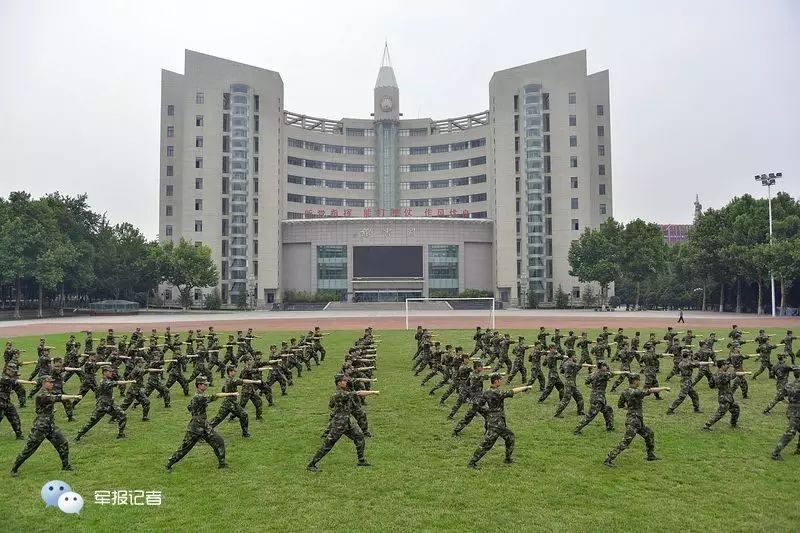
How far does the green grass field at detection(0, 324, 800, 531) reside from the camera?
33.3 ft

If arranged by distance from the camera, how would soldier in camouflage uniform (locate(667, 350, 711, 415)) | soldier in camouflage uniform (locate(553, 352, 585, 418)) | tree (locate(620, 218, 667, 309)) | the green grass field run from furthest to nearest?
tree (locate(620, 218, 667, 309)) < soldier in camouflage uniform (locate(667, 350, 711, 415)) < soldier in camouflage uniform (locate(553, 352, 585, 418)) < the green grass field

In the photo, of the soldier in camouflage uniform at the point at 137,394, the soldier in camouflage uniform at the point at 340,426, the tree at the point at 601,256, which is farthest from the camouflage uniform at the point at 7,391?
the tree at the point at 601,256

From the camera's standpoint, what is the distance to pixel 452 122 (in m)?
112

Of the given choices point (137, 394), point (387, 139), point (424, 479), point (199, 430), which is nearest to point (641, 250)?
point (387, 139)

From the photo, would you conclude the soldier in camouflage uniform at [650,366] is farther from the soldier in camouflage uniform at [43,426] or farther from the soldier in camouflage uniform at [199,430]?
the soldier in camouflage uniform at [43,426]

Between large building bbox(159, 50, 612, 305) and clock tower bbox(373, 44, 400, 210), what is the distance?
46.5 ft

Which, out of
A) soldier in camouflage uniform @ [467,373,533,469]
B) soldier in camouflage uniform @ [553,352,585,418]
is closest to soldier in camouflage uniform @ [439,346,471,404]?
soldier in camouflage uniform @ [553,352,585,418]

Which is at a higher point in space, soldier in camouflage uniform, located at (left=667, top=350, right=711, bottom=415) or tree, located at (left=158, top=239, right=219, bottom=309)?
tree, located at (left=158, top=239, right=219, bottom=309)

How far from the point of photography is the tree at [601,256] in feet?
258

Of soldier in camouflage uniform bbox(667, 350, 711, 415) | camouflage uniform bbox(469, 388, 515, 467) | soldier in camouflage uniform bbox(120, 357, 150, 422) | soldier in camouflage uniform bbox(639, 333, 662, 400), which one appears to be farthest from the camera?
soldier in camouflage uniform bbox(639, 333, 662, 400)

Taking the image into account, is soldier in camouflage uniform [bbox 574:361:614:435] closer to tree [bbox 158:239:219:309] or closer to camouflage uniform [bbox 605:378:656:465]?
camouflage uniform [bbox 605:378:656:465]

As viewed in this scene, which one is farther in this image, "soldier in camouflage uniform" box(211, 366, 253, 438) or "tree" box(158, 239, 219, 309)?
"tree" box(158, 239, 219, 309)

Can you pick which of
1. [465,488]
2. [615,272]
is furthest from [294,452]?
[615,272]

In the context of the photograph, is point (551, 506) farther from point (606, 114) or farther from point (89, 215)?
point (606, 114)
